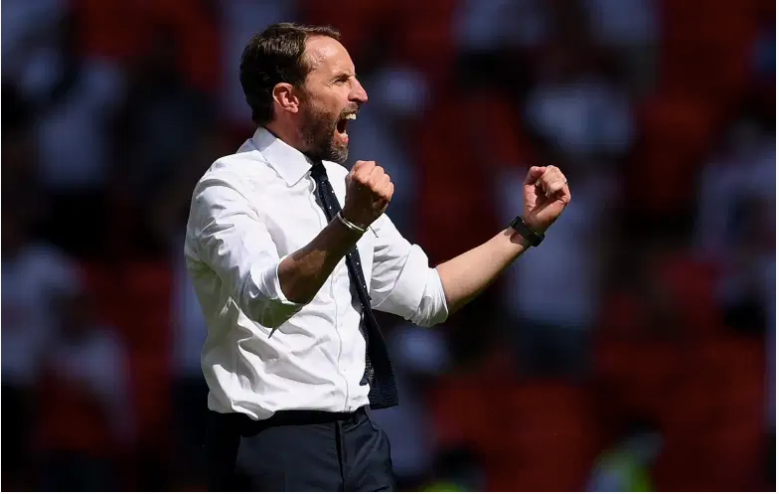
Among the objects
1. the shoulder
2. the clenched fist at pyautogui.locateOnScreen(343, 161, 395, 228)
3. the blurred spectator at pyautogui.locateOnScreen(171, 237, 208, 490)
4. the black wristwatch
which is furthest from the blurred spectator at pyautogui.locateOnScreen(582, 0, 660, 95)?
the clenched fist at pyautogui.locateOnScreen(343, 161, 395, 228)

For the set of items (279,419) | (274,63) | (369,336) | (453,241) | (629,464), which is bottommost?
(629,464)

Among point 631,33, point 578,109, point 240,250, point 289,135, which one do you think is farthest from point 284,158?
point 631,33

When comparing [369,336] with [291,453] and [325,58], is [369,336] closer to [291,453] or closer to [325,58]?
[291,453]

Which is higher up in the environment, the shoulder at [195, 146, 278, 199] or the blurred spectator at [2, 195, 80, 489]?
the shoulder at [195, 146, 278, 199]

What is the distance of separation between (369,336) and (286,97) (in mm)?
520

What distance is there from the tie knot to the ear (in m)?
0.12

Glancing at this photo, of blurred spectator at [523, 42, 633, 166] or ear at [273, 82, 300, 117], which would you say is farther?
blurred spectator at [523, 42, 633, 166]

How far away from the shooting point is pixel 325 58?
9.20ft

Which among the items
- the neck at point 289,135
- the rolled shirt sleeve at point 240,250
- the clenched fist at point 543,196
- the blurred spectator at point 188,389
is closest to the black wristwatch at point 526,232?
the clenched fist at point 543,196

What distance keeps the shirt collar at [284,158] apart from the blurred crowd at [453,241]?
6.28 feet

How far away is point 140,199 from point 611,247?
167 cm

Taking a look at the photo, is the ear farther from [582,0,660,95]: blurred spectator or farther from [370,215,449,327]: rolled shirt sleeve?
[582,0,660,95]: blurred spectator

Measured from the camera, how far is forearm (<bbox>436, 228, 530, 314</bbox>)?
9.63 ft

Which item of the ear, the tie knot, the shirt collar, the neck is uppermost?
the ear
